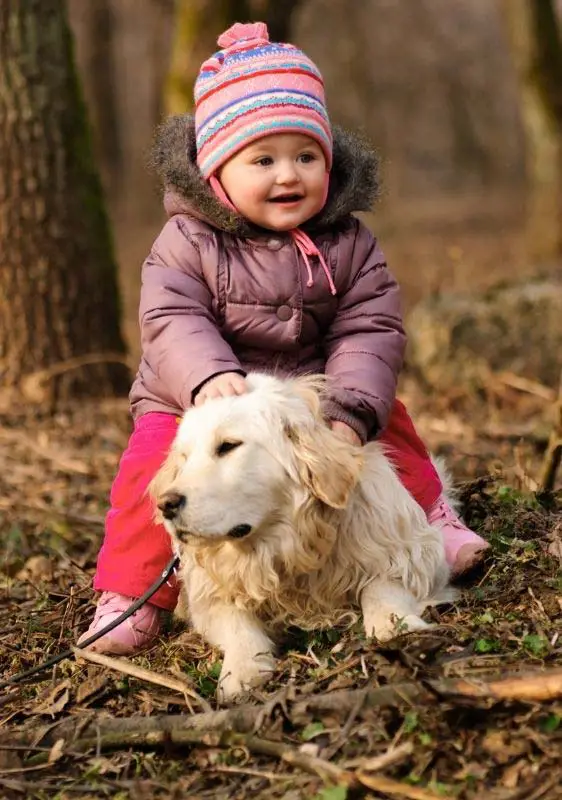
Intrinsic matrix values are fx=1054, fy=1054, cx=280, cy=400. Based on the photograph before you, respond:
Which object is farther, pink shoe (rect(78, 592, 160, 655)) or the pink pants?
the pink pants

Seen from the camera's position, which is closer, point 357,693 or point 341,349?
point 357,693

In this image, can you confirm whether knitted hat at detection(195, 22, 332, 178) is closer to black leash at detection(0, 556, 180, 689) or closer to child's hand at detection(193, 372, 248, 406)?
child's hand at detection(193, 372, 248, 406)

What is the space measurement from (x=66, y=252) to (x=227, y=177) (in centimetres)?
339

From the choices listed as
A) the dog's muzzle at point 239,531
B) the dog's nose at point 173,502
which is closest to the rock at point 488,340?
the dog's muzzle at point 239,531

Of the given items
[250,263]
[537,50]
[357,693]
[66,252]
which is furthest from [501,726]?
[537,50]

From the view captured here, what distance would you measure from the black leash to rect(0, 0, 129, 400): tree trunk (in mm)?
3570

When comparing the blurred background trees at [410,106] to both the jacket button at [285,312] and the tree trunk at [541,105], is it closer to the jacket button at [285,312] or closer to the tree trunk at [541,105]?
the tree trunk at [541,105]

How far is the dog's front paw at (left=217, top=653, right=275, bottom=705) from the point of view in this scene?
321cm

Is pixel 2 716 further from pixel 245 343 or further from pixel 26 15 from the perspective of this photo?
pixel 26 15

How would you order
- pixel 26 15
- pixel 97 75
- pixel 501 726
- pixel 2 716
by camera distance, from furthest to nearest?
pixel 97 75 < pixel 26 15 < pixel 2 716 < pixel 501 726

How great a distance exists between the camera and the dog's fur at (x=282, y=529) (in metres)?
3.13

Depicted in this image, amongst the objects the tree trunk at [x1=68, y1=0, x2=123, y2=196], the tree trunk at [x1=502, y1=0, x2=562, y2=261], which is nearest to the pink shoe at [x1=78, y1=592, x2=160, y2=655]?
the tree trunk at [x1=502, y1=0, x2=562, y2=261]

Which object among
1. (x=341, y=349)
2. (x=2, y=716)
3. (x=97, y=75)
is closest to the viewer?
(x=2, y=716)

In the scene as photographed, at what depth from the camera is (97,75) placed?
74.6 feet
